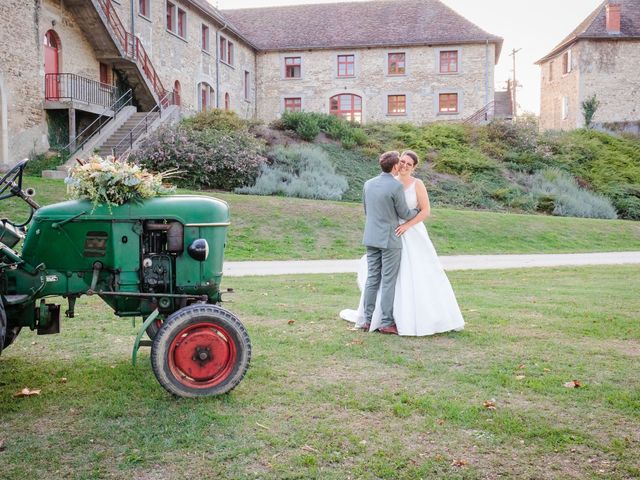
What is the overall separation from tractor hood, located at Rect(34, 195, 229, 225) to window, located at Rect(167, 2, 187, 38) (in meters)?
27.4

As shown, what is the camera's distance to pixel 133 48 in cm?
2572

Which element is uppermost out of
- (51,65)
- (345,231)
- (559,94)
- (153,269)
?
(559,94)

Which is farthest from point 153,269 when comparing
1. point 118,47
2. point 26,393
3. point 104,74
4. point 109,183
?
point 104,74

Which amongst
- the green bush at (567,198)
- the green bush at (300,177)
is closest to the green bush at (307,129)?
the green bush at (300,177)

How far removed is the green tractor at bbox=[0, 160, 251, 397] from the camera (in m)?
4.52

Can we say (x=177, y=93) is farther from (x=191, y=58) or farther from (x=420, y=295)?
(x=420, y=295)

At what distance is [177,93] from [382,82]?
14.3m

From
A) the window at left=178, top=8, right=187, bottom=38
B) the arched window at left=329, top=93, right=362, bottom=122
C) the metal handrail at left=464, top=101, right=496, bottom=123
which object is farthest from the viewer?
the arched window at left=329, top=93, right=362, bottom=122

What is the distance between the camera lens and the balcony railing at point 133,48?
24172 mm

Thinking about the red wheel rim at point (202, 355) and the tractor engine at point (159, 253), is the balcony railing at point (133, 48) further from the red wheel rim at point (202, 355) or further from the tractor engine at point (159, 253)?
the red wheel rim at point (202, 355)

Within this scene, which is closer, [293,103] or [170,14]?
[170,14]

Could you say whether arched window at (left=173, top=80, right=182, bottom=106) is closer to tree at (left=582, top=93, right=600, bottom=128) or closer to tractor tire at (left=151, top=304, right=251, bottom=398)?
tree at (left=582, top=93, right=600, bottom=128)

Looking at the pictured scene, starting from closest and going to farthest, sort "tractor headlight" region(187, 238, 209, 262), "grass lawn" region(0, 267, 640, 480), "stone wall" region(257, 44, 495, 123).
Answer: "grass lawn" region(0, 267, 640, 480)
"tractor headlight" region(187, 238, 209, 262)
"stone wall" region(257, 44, 495, 123)

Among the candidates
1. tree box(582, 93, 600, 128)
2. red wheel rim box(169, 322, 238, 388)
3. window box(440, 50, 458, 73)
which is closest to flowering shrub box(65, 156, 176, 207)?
red wheel rim box(169, 322, 238, 388)
